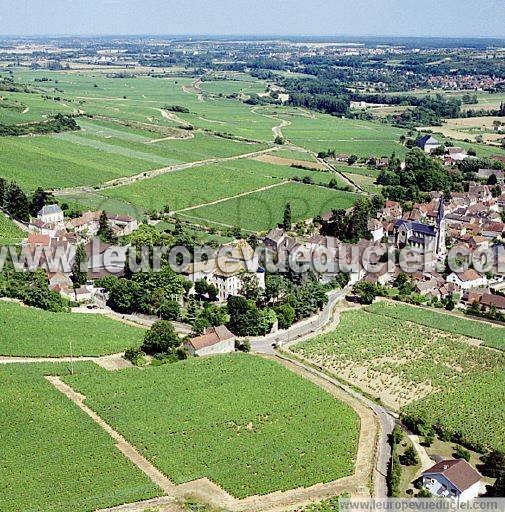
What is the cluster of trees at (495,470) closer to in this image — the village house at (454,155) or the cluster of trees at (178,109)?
the village house at (454,155)

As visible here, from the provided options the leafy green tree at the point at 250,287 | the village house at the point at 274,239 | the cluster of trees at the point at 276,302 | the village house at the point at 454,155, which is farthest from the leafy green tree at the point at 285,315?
the village house at the point at 454,155

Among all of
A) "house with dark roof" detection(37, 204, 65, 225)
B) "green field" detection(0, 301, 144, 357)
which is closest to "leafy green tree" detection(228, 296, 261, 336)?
"green field" detection(0, 301, 144, 357)

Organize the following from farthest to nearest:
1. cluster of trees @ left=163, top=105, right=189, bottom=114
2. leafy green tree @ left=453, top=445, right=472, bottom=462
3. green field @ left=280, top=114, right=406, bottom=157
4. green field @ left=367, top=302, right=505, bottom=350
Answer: cluster of trees @ left=163, top=105, right=189, bottom=114 < green field @ left=280, top=114, right=406, bottom=157 < green field @ left=367, top=302, right=505, bottom=350 < leafy green tree @ left=453, top=445, right=472, bottom=462

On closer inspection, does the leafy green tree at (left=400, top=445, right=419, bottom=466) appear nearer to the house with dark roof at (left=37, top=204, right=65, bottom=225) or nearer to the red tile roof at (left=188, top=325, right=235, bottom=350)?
the red tile roof at (left=188, top=325, right=235, bottom=350)

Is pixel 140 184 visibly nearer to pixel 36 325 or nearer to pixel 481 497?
pixel 36 325

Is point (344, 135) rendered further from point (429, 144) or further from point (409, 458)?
point (409, 458)

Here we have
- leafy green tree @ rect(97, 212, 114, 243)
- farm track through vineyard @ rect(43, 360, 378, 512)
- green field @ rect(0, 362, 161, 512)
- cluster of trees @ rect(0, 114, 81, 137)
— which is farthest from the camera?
cluster of trees @ rect(0, 114, 81, 137)
